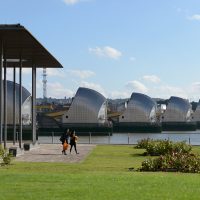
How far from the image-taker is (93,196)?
30.6ft

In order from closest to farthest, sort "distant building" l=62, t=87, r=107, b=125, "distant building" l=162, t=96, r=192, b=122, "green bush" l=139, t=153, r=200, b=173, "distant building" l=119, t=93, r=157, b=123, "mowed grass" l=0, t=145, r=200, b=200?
"mowed grass" l=0, t=145, r=200, b=200
"green bush" l=139, t=153, r=200, b=173
"distant building" l=62, t=87, r=107, b=125
"distant building" l=119, t=93, r=157, b=123
"distant building" l=162, t=96, r=192, b=122

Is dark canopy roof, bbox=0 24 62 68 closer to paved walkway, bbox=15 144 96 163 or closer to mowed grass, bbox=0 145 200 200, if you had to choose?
paved walkway, bbox=15 144 96 163

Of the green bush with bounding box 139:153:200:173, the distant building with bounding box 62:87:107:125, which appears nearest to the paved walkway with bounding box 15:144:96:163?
the green bush with bounding box 139:153:200:173

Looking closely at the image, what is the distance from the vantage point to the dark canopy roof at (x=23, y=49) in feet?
68.6

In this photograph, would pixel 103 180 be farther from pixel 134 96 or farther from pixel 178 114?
pixel 178 114

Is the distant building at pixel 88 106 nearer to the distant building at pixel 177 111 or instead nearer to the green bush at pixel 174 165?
the distant building at pixel 177 111

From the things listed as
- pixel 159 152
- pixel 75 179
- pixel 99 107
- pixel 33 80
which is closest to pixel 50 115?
pixel 99 107

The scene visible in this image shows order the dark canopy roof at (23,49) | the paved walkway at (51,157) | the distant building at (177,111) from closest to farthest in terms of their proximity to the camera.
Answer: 1. the paved walkway at (51,157)
2. the dark canopy roof at (23,49)
3. the distant building at (177,111)

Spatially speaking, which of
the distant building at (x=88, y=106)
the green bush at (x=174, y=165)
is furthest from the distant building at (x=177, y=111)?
the green bush at (x=174, y=165)

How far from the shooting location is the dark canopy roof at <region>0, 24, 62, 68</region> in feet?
68.6

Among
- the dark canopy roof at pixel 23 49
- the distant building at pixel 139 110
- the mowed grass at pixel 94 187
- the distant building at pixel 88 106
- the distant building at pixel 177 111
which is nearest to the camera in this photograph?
the mowed grass at pixel 94 187

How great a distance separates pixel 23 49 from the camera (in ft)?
87.9

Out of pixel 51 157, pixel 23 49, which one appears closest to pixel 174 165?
pixel 51 157

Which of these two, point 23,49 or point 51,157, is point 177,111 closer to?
point 23,49
